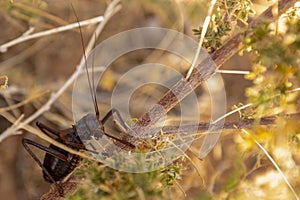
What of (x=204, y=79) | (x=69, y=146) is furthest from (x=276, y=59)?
(x=69, y=146)

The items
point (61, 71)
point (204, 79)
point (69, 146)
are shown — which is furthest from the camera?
point (61, 71)

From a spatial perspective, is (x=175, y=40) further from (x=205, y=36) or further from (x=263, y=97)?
(x=263, y=97)

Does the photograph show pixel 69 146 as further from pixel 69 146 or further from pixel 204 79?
pixel 204 79

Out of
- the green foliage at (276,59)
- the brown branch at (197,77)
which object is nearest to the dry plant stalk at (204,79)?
the brown branch at (197,77)

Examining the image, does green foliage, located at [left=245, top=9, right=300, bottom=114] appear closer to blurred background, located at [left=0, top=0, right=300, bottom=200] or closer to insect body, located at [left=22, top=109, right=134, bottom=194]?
insect body, located at [left=22, top=109, right=134, bottom=194]

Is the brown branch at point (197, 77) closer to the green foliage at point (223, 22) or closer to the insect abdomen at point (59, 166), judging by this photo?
the green foliage at point (223, 22)
